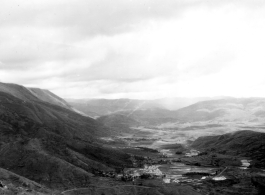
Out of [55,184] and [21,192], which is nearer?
[21,192]

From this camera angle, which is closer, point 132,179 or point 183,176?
point 132,179

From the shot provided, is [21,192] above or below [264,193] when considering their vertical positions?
above

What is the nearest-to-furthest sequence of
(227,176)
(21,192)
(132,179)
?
(21,192)
(132,179)
(227,176)

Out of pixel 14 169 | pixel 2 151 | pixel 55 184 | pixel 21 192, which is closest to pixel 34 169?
pixel 14 169

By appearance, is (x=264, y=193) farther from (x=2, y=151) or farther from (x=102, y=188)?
(x=2, y=151)

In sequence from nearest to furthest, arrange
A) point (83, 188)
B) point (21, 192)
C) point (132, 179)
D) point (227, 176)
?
point (21, 192) → point (83, 188) → point (132, 179) → point (227, 176)

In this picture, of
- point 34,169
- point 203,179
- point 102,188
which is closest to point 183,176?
point 203,179

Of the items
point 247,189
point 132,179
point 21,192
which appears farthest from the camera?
point 132,179

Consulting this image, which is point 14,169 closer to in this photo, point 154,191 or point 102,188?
point 102,188

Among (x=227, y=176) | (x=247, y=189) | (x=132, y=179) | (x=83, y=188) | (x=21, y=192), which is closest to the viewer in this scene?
(x=21, y=192)
